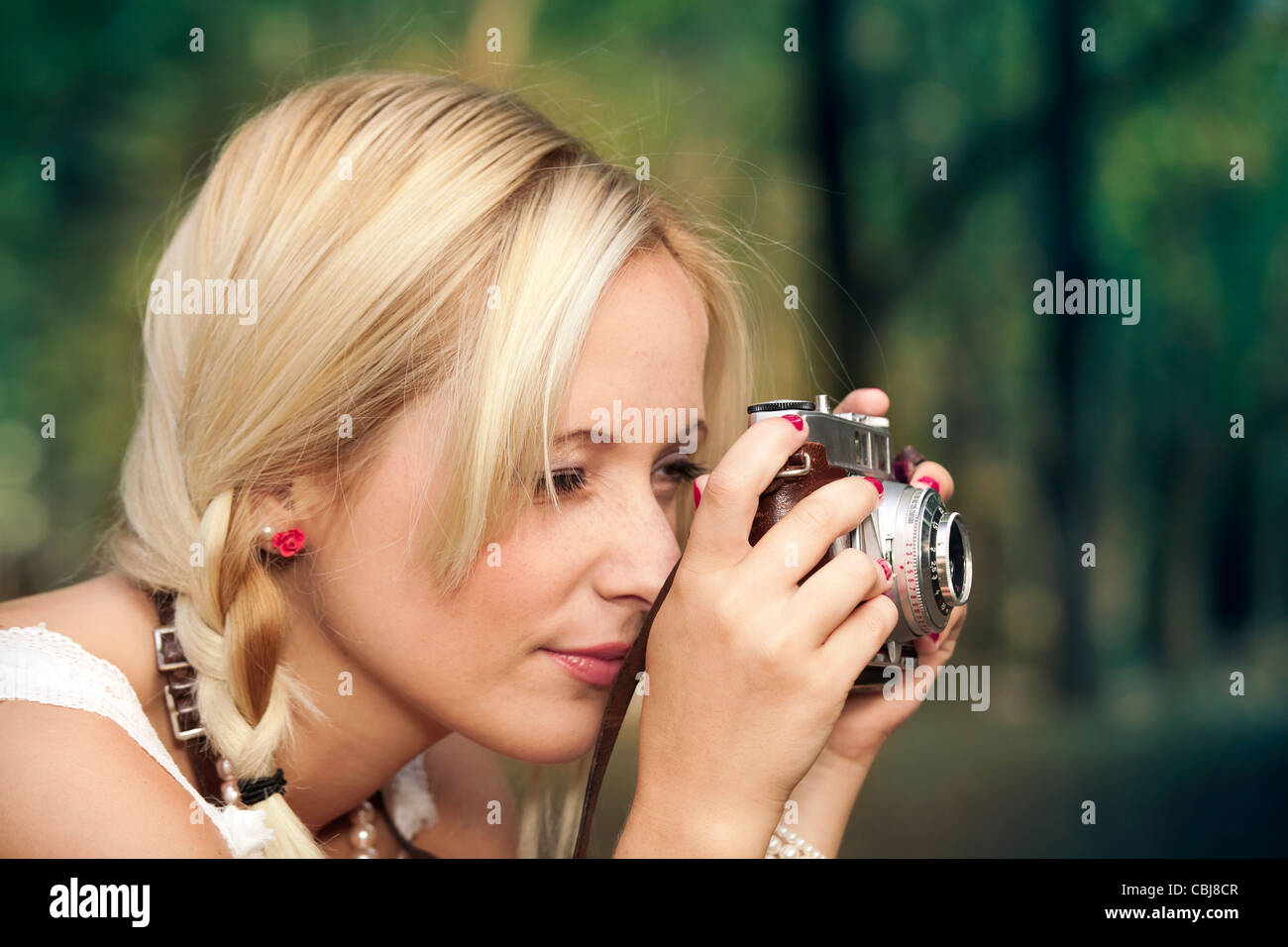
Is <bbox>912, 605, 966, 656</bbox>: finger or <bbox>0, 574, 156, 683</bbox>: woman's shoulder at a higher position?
<bbox>0, 574, 156, 683</bbox>: woman's shoulder

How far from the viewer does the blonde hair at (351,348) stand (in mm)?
803

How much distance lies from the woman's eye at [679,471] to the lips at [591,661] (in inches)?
7.0

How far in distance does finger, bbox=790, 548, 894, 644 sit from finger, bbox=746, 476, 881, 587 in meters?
0.01

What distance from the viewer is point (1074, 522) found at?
2305 millimetres

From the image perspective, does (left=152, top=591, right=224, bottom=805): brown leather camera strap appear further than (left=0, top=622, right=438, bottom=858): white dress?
Yes

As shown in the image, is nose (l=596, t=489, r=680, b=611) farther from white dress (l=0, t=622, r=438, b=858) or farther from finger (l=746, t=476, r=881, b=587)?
white dress (l=0, t=622, r=438, b=858)

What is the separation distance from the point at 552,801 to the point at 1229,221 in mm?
2032

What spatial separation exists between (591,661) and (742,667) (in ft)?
0.60

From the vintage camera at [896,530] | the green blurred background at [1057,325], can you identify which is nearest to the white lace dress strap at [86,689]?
the vintage camera at [896,530]

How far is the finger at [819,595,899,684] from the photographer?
729mm

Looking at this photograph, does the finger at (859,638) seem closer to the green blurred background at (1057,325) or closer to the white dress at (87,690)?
the white dress at (87,690)

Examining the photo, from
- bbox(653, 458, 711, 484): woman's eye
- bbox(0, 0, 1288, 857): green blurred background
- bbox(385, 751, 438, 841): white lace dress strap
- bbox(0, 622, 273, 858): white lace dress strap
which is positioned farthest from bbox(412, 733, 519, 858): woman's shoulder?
bbox(0, 0, 1288, 857): green blurred background

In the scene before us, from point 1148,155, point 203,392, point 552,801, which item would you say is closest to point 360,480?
point 203,392

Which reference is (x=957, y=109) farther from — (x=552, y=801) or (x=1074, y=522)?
(x=552, y=801)
